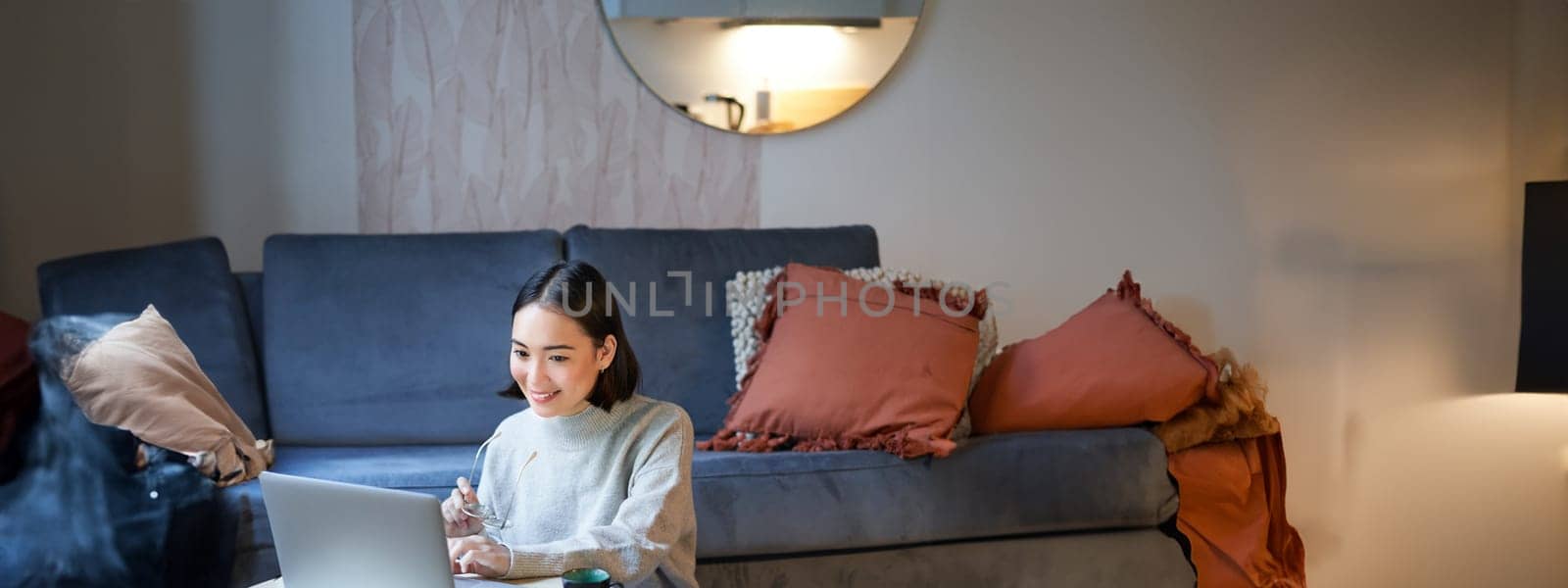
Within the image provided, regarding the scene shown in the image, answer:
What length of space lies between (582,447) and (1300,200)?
261cm

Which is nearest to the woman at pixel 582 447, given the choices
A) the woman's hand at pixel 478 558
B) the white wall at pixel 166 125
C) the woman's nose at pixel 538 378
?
the woman's nose at pixel 538 378

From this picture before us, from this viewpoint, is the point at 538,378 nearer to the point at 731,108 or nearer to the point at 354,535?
the point at 354,535

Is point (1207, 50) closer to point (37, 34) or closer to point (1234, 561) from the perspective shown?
point (1234, 561)

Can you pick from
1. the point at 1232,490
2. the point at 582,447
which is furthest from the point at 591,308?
the point at 1232,490

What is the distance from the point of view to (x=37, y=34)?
3301 millimetres

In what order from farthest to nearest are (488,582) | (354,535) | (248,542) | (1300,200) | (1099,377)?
(1300,200)
(1099,377)
(248,542)
(488,582)
(354,535)

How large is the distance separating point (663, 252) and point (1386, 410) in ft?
6.69

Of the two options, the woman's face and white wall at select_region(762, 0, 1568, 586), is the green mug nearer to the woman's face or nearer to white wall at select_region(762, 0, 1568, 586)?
the woman's face

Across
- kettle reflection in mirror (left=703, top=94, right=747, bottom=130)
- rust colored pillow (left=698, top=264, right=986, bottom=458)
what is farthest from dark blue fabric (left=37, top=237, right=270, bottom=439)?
kettle reflection in mirror (left=703, top=94, right=747, bottom=130)

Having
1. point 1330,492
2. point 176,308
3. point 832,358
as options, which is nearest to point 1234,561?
point 832,358

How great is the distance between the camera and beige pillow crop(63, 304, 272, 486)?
7.63ft

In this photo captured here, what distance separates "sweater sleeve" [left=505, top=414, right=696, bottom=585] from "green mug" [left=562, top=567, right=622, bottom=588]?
0.09 metres

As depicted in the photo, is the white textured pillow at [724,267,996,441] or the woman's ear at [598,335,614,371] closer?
the woman's ear at [598,335,614,371]

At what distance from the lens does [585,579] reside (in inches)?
53.7
